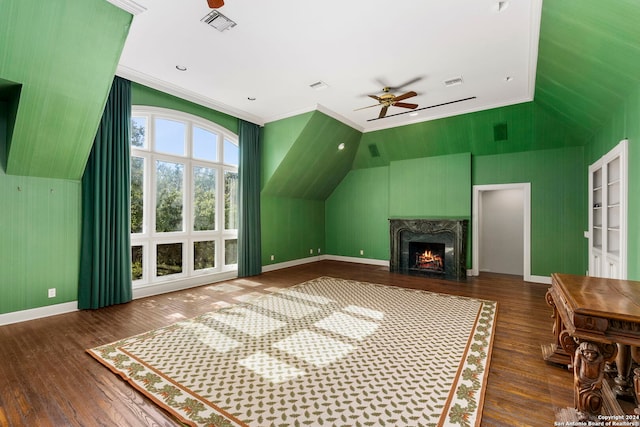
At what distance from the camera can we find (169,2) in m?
2.81

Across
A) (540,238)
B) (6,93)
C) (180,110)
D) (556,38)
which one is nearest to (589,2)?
(556,38)

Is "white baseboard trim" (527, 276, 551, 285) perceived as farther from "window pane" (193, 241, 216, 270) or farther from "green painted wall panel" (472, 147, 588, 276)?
"window pane" (193, 241, 216, 270)

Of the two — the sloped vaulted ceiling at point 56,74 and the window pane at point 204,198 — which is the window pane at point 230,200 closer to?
the window pane at point 204,198

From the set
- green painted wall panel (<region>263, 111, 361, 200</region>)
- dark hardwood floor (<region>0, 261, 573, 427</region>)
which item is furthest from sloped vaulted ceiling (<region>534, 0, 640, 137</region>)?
green painted wall panel (<region>263, 111, 361, 200</region>)

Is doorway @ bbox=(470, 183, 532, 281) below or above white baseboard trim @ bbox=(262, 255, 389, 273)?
above

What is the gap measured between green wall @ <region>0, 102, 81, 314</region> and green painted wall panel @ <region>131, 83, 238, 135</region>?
5.16 ft

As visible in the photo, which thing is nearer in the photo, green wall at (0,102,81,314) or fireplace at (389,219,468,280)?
green wall at (0,102,81,314)

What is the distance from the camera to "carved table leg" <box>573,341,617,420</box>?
5.46ft

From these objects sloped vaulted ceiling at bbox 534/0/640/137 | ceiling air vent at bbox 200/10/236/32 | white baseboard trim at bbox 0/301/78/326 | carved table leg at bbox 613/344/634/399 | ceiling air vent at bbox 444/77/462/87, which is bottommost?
white baseboard trim at bbox 0/301/78/326

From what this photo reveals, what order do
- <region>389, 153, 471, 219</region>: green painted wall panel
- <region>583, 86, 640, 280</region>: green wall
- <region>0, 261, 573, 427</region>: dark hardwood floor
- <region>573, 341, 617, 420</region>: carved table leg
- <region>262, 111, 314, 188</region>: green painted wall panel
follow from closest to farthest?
<region>573, 341, 617, 420</region>: carved table leg
<region>0, 261, 573, 427</region>: dark hardwood floor
<region>583, 86, 640, 280</region>: green wall
<region>262, 111, 314, 188</region>: green painted wall panel
<region>389, 153, 471, 219</region>: green painted wall panel

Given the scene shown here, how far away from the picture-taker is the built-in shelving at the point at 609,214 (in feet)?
10.6

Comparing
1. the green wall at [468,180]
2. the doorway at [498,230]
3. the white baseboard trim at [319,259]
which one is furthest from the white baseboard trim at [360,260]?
the doorway at [498,230]

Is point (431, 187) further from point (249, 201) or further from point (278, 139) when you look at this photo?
point (249, 201)

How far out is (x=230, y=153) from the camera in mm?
6215
